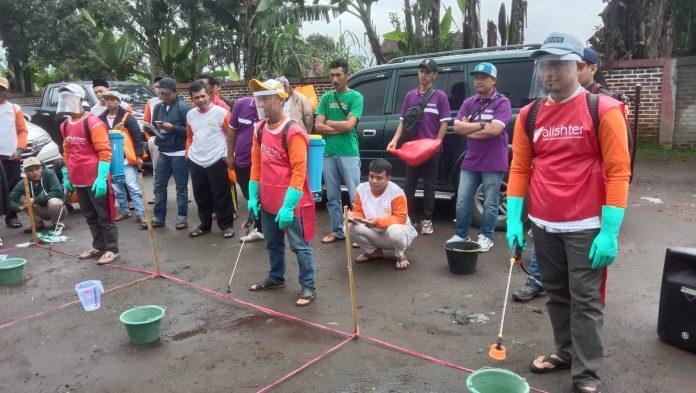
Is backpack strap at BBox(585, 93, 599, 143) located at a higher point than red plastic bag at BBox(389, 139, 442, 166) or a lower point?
higher

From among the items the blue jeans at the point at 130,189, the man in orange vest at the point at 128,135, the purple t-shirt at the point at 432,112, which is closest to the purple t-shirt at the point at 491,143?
the purple t-shirt at the point at 432,112

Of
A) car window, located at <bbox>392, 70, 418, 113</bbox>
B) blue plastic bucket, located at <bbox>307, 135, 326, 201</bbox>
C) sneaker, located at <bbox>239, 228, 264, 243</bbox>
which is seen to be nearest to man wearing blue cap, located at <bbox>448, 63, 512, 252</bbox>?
car window, located at <bbox>392, 70, 418, 113</bbox>

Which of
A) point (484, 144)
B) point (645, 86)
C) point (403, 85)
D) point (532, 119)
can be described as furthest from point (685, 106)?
point (532, 119)

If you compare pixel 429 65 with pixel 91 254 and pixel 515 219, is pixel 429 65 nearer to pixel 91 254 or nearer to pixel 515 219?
pixel 515 219

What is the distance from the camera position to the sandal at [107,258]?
5953 millimetres

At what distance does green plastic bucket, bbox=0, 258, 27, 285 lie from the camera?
5.44 metres

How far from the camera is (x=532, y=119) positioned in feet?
10.4

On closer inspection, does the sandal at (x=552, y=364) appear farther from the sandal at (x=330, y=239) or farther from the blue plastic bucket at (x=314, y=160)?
the sandal at (x=330, y=239)

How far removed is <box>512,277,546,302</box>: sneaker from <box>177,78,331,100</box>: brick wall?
33.3 ft

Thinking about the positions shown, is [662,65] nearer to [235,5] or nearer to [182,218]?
[182,218]

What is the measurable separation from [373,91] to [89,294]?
4.29 meters

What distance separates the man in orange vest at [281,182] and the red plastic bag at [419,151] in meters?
1.76

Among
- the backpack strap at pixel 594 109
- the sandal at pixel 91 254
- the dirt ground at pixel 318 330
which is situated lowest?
the dirt ground at pixel 318 330

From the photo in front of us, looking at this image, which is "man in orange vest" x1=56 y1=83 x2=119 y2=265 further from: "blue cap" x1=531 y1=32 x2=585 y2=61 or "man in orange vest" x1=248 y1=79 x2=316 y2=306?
"blue cap" x1=531 y1=32 x2=585 y2=61
